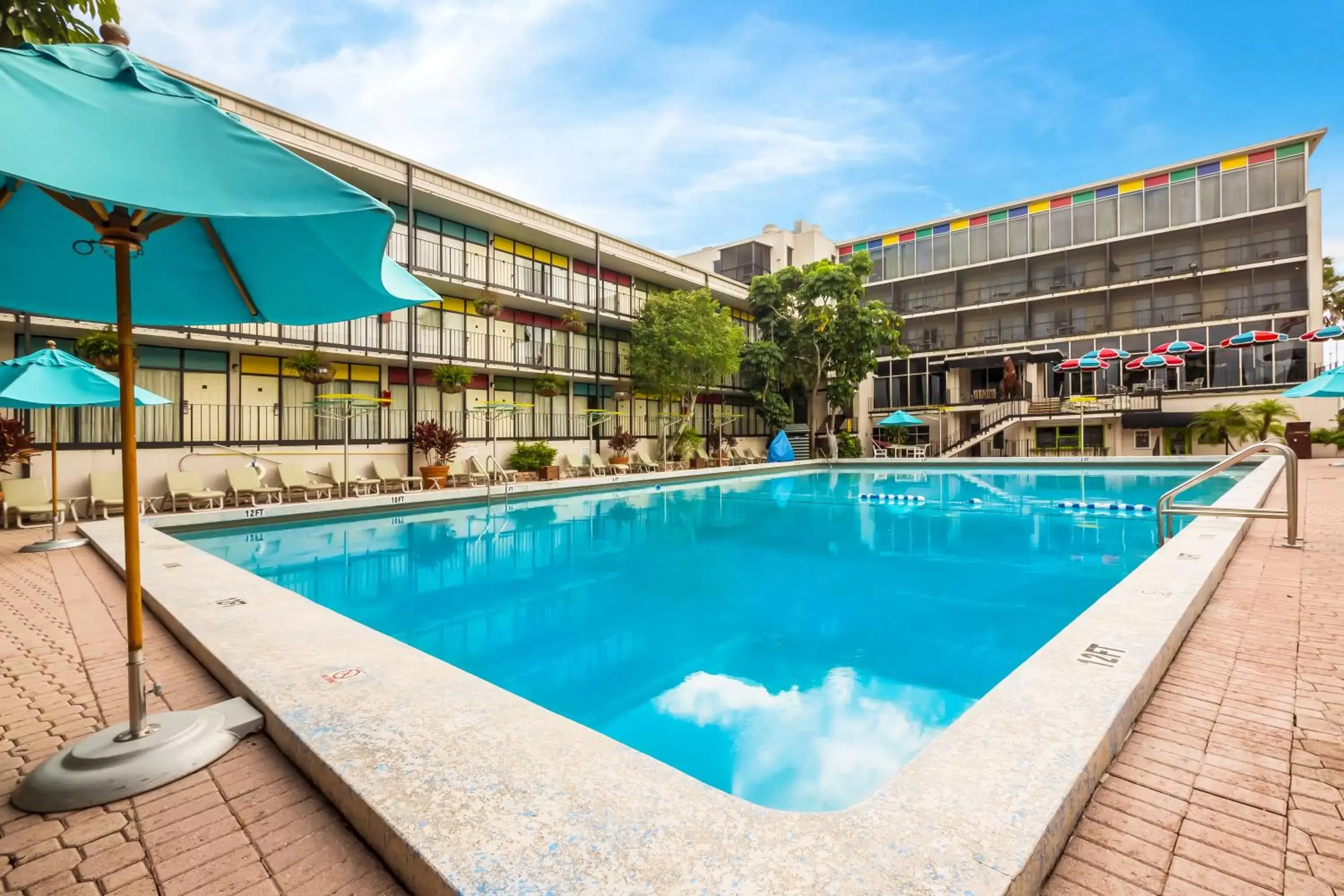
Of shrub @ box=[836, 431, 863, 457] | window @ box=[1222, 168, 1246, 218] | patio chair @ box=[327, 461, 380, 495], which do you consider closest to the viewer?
patio chair @ box=[327, 461, 380, 495]

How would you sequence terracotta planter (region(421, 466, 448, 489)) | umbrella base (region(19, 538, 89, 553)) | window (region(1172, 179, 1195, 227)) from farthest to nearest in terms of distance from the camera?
window (region(1172, 179, 1195, 227))
terracotta planter (region(421, 466, 448, 489))
umbrella base (region(19, 538, 89, 553))

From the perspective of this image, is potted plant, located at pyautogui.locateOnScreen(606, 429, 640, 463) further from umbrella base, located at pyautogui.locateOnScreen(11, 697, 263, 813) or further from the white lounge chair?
umbrella base, located at pyautogui.locateOnScreen(11, 697, 263, 813)

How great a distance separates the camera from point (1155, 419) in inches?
972

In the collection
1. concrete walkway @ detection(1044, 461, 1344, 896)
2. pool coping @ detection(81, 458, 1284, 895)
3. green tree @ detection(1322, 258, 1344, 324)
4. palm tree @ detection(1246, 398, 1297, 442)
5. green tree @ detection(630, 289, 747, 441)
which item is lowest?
concrete walkway @ detection(1044, 461, 1344, 896)

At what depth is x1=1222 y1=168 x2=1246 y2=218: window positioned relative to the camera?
25656 millimetres

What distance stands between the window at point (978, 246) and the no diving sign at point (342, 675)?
115 ft

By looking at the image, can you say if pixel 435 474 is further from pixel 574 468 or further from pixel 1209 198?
pixel 1209 198

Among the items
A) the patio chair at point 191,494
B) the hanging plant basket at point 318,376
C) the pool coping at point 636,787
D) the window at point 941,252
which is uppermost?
the window at point 941,252

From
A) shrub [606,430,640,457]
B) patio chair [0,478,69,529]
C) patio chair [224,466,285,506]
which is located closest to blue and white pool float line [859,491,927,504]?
shrub [606,430,640,457]

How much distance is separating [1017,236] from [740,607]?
32153 millimetres

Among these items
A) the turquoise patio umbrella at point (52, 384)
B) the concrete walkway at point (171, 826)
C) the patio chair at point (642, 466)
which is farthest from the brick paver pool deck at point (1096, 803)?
the patio chair at point (642, 466)

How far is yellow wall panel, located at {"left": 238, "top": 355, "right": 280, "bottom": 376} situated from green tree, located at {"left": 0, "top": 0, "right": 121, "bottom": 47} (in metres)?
13.4

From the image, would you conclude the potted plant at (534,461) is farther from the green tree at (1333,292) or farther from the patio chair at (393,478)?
the green tree at (1333,292)

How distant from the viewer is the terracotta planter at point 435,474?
1576 centimetres
